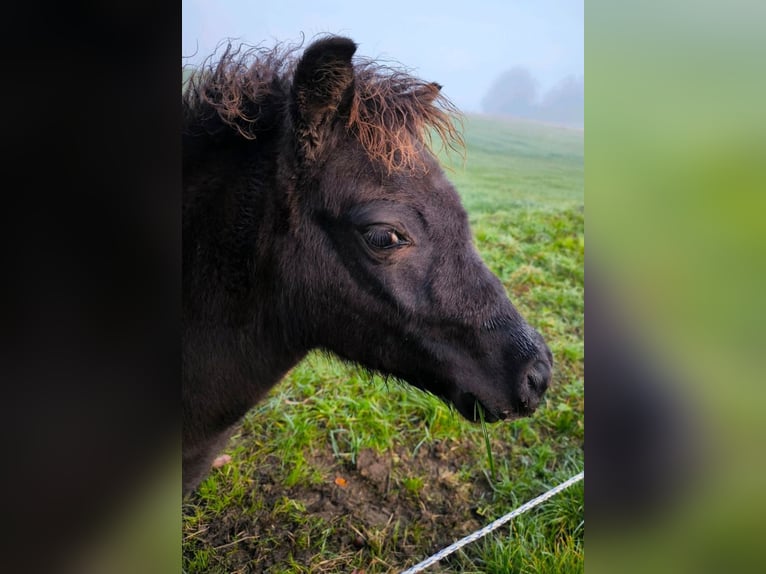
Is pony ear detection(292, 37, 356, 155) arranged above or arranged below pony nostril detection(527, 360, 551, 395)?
above

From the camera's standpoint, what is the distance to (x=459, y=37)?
1735mm

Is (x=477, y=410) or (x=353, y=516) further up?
(x=477, y=410)

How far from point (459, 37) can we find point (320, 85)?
1.95 ft

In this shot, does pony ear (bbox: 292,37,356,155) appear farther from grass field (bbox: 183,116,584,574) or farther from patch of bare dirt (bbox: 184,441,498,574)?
patch of bare dirt (bbox: 184,441,498,574)

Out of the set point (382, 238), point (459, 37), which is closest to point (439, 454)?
point (382, 238)

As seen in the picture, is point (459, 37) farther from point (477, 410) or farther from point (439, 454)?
point (439, 454)

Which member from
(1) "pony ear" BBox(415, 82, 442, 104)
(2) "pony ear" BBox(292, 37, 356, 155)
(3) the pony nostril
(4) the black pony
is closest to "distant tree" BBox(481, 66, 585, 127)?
(1) "pony ear" BBox(415, 82, 442, 104)

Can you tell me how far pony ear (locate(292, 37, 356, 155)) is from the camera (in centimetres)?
133

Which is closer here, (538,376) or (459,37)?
(538,376)
